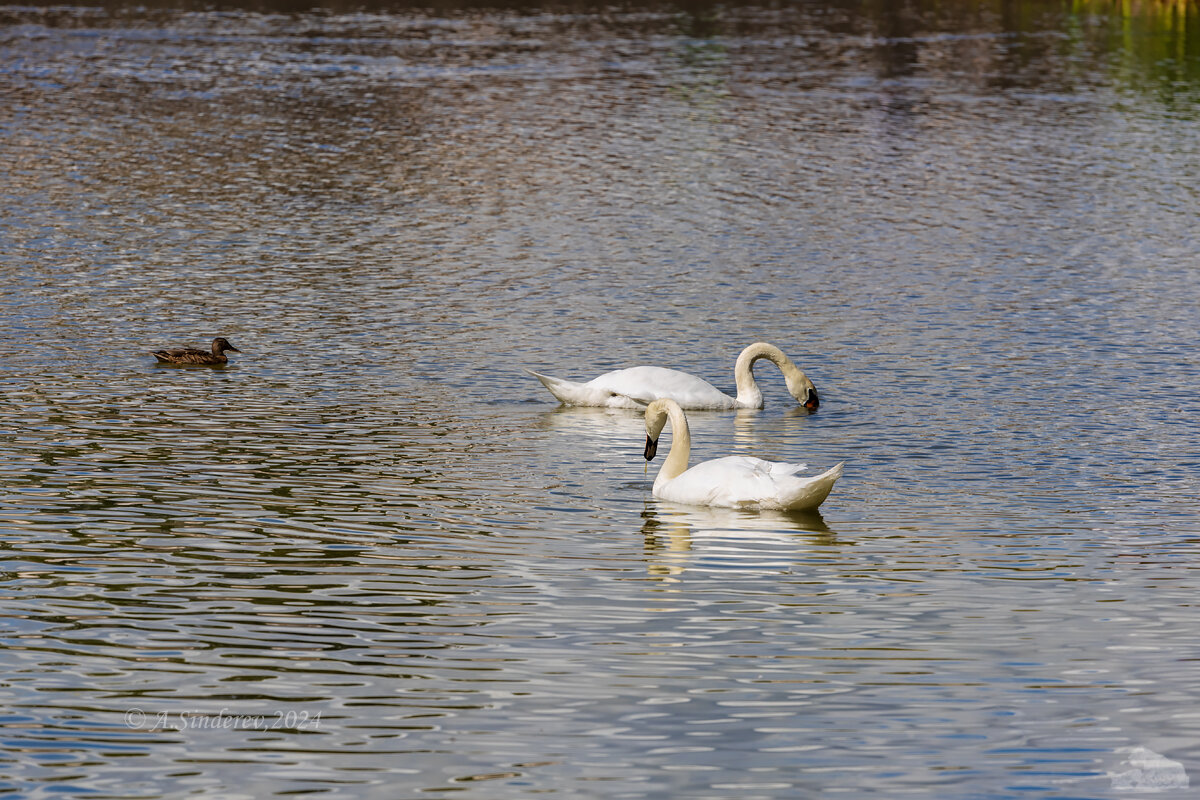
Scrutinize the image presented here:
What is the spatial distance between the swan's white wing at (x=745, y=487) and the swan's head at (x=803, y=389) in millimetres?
4355

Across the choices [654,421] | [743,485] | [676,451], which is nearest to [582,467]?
[654,421]

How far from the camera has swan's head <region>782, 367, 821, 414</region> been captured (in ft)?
61.9

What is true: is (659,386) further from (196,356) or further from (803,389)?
(196,356)

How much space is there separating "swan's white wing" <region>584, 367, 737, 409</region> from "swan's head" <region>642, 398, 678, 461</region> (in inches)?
98.1

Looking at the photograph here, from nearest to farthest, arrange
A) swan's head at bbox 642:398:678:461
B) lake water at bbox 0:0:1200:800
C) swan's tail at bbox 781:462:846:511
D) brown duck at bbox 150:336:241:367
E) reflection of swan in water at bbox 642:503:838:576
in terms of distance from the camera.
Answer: lake water at bbox 0:0:1200:800 < reflection of swan in water at bbox 642:503:838:576 < swan's tail at bbox 781:462:846:511 < swan's head at bbox 642:398:678:461 < brown duck at bbox 150:336:241:367

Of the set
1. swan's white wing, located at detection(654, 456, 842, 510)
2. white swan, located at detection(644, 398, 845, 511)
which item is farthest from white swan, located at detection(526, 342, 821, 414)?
swan's white wing, located at detection(654, 456, 842, 510)

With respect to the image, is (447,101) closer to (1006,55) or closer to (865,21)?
(1006,55)

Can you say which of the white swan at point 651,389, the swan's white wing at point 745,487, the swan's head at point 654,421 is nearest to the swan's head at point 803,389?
the white swan at point 651,389

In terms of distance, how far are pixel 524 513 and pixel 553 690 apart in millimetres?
4116

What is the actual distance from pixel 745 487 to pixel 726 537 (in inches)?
27.4

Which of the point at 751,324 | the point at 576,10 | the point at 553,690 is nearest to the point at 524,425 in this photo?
the point at 751,324

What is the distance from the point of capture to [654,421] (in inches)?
619

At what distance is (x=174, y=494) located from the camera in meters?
14.2

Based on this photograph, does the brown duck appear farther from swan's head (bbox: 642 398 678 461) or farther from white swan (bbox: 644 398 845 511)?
white swan (bbox: 644 398 845 511)
